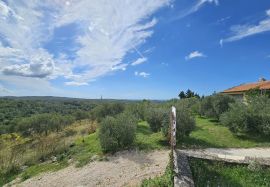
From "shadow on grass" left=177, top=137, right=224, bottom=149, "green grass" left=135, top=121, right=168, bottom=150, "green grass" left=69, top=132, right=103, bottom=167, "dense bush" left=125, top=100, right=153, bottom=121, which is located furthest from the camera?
"dense bush" left=125, top=100, right=153, bottom=121

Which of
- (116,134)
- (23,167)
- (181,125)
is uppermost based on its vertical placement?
(181,125)

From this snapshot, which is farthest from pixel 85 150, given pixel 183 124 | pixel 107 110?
pixel 107 110

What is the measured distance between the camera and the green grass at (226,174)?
6902 mm

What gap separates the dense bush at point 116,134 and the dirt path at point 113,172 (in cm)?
78

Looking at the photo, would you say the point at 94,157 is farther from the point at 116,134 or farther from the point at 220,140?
the point at 220,140

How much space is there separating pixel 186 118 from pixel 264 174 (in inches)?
254

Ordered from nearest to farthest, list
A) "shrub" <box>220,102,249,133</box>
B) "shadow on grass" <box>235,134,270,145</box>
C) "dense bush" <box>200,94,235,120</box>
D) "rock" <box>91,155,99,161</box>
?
"rock" <box>91,155,99,161</box> < "shadow on grass" <box>235,134,270,145</box> < "shrub" <box>220,102,249,133</box> < "dense bush" <box>200,94,235,120</box>

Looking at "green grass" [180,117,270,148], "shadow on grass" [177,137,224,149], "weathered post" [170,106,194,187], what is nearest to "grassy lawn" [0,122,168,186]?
"shadow on grass" [177,137,224,149]

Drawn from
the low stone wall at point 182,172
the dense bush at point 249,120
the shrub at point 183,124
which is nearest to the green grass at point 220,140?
the shrub at point 183,124

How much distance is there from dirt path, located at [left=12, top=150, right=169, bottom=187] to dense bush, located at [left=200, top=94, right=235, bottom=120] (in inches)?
415

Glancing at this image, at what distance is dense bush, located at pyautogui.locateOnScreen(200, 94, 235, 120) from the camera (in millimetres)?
20594

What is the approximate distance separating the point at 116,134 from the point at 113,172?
9.67ft

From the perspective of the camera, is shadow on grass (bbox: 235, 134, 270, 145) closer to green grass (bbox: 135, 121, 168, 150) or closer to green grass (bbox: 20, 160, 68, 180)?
green grass (bbox: 135, 121, 168, 150)

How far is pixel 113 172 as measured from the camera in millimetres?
9742
